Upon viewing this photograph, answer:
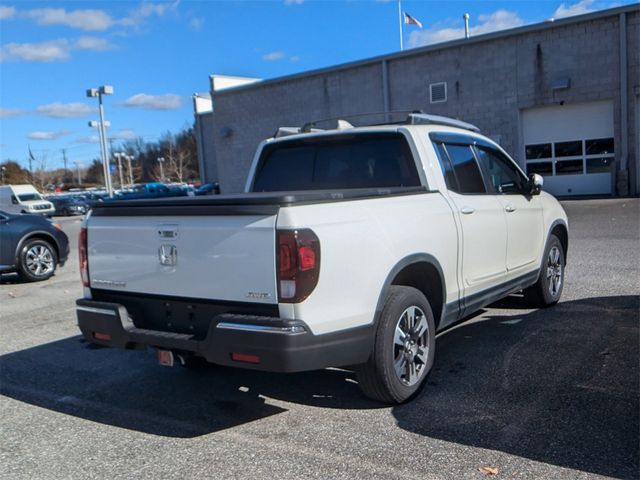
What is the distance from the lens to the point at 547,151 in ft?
83.5

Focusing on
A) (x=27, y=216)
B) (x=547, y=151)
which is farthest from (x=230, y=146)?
(x=27, y=216)

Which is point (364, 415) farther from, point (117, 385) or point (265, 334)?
point (117, 385)

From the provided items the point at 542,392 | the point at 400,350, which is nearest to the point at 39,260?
the point at 400,350

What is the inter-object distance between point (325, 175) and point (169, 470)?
9.51 ft

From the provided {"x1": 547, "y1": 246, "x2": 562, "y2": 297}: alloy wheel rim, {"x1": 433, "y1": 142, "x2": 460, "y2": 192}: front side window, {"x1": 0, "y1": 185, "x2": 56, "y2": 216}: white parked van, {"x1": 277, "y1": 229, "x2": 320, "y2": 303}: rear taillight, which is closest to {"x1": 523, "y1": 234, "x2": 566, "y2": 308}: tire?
{"x1": 547, "y1": 246, "x2": 562, "y2": 297}: alloy wheel rim

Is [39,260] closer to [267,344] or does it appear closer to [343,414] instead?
[343,414]

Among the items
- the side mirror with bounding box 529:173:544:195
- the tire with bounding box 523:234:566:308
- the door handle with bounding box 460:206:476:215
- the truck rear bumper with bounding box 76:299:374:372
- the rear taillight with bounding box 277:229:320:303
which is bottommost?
the tire with bounding box 523:234:566:308

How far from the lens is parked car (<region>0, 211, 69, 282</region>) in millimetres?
10812

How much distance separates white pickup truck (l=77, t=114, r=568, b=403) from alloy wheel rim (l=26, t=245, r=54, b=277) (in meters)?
7.17

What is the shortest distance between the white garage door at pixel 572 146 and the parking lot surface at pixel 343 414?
19868mm

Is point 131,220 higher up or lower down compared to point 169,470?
higher up

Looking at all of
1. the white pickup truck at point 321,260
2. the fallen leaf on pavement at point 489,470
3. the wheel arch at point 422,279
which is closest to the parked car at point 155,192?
the white pickup truck at point 321,260

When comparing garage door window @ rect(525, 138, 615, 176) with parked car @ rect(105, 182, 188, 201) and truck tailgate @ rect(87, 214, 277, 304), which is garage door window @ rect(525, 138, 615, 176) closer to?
parked car @ rect(105, 182, 188, 201)

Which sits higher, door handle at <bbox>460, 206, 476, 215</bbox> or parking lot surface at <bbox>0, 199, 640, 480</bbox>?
door handle at <bbox>460, 206, 476, 215</bbox>
